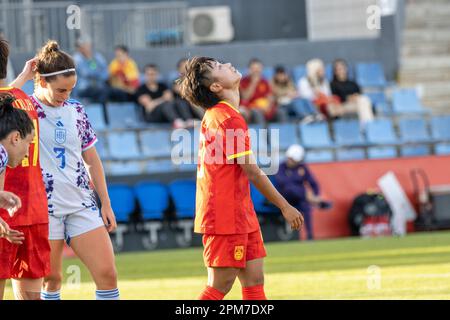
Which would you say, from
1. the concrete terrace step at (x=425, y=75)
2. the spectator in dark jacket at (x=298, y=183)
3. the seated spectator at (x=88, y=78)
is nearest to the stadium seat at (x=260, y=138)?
the spectator in dark jacket at (x=298, y=183)

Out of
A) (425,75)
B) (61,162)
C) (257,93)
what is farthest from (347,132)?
(61,162)

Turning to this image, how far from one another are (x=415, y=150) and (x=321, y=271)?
9.43 metres

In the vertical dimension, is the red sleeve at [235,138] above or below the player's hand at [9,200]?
above

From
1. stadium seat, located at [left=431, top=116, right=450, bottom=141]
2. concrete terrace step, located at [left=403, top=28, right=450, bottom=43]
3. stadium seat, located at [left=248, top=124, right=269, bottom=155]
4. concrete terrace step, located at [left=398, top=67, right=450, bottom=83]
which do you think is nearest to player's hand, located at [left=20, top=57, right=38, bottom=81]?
stadium seat, located at [left=248, top=124, right=269, bottom=155]

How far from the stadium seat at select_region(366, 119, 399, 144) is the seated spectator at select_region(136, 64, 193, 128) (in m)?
3.67

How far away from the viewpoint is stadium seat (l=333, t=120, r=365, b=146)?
22.1 meters

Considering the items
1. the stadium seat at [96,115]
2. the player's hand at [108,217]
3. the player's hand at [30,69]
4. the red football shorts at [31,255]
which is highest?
the player's hand at [30,69]

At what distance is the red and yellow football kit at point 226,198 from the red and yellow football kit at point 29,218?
0.99m

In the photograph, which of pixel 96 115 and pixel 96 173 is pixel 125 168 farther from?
pixel 96 173

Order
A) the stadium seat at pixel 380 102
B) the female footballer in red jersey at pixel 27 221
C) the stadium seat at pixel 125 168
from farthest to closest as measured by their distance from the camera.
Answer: the stadium seat at pixel 380 102, the stadium seat at pixel 125 168, the female footballer in red jersey at pixel 27 221

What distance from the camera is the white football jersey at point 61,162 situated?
7895mm

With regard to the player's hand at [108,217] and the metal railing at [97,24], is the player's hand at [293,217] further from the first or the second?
the metal railing at [97,24]

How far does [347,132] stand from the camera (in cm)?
2220
